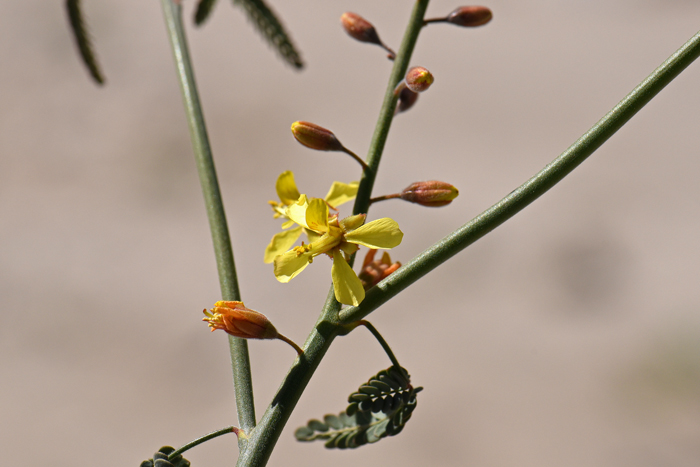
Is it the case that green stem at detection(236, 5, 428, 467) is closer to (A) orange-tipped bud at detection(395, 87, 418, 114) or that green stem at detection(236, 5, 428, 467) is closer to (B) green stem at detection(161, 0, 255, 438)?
(B) green stem at detection(161, 0, 255, 438)

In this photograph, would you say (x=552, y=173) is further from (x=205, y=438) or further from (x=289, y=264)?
(x=205, y=438)

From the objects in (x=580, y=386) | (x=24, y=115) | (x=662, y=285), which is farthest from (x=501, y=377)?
(x=24, y=115)

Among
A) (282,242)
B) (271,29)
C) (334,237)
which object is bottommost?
(334,237)

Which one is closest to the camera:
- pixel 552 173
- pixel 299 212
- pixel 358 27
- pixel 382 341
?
pixel 552 173

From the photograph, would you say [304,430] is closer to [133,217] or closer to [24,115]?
[133,217]

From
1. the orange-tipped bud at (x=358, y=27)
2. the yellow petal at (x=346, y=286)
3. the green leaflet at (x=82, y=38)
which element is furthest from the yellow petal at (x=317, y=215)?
the green leaflet at (x=82, y=38)

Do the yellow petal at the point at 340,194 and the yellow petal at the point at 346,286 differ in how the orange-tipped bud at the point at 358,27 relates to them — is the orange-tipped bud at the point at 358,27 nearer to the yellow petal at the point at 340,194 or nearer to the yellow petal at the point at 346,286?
the yellow petal at the point at 340,194

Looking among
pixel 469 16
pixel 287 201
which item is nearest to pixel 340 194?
pixel 287 201

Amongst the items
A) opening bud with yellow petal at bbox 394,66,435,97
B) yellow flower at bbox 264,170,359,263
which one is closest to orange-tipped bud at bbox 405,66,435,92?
opening bud with yellow petal at bbox 394,66,435,97
